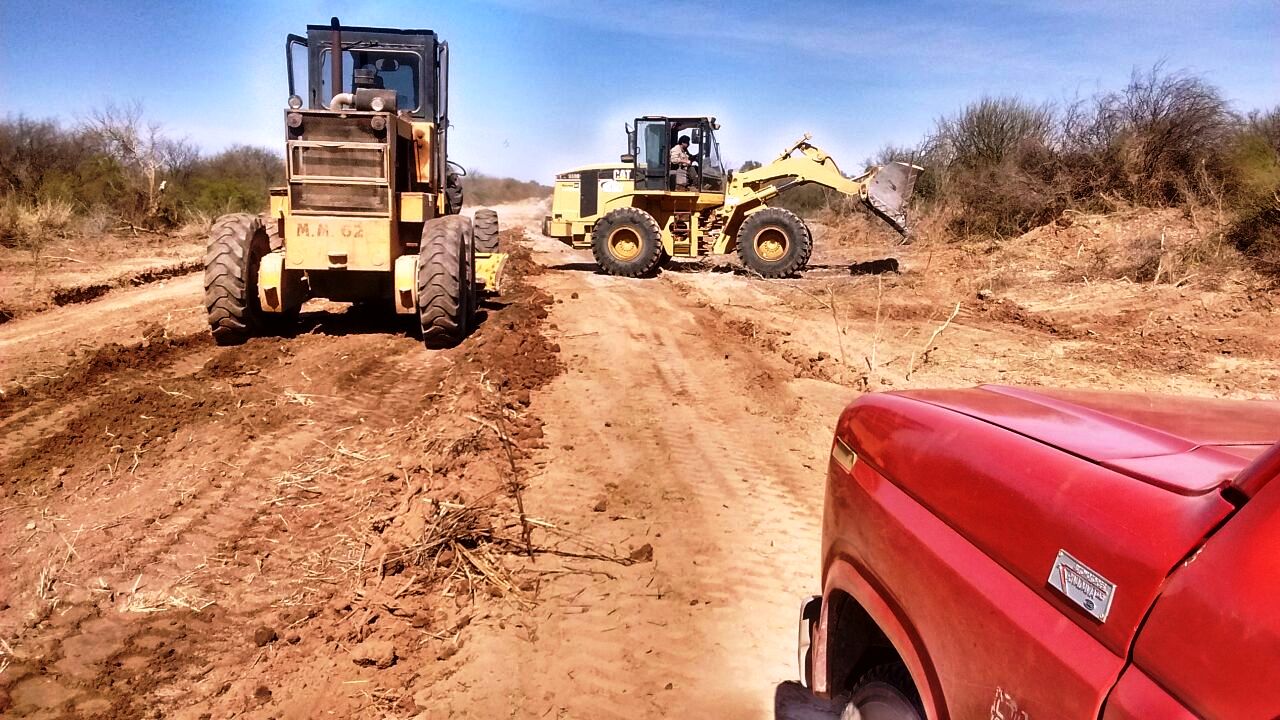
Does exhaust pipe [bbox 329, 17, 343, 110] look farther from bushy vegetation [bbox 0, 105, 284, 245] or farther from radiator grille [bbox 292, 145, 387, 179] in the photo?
bushy vegetation [bbox 0, 105, 284, 245]

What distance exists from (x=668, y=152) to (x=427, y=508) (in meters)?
14.2

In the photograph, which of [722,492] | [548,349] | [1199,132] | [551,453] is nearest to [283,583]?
[551,453]

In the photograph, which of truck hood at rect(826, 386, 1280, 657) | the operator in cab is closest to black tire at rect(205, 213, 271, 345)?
truck hood at rect(826, 386, 1280, 657)

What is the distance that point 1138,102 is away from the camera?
19969 mm

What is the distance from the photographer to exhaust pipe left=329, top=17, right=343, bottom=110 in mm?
10289

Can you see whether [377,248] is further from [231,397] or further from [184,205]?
[184,205]

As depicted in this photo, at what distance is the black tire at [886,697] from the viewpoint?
2096mm

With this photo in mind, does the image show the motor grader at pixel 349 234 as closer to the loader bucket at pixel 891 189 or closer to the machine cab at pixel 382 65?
the machine cab at pixel 382 65

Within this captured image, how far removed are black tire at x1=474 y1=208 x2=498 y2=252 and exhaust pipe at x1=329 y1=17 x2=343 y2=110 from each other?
451 centimetres

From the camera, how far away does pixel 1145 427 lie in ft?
6.47

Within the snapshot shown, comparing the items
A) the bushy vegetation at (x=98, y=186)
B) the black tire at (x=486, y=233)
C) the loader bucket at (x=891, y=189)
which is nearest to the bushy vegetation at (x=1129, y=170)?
the loader bucket at (x=891, y=189)

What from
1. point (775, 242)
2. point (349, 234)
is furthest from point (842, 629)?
point (775, 242)

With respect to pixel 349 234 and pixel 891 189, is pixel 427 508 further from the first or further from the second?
pixel 891 189

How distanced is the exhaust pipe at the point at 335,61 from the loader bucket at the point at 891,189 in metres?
11.1
